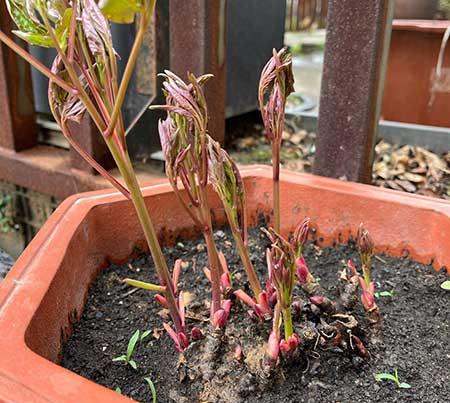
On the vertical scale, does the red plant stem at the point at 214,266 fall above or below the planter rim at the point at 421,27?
below

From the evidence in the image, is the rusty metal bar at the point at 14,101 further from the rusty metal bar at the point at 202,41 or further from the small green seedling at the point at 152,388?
the small green seedling at the point at 152,388

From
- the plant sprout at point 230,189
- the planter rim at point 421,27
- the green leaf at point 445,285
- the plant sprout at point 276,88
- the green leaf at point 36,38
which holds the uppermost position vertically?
the green leaf at point 36,38

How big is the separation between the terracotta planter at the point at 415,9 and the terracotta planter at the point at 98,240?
1829 millimetres

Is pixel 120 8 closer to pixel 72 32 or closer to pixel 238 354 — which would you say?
pixel 72 32

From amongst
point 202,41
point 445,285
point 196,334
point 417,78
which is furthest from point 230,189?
point 417,78

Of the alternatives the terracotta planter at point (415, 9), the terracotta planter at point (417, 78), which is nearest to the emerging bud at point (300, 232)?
the terracotta planter at point (417, 78)

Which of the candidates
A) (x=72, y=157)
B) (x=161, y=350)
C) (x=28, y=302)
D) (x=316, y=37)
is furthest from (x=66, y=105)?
(x=316, y=37)

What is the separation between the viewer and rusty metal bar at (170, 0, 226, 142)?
3.49 ft

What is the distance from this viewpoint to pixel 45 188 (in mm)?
1414

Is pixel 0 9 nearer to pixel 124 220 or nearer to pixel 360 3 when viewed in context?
pixel 124 220

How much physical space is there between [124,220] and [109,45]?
43 cm

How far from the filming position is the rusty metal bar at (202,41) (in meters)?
1.06

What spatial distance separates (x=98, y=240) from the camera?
871mm

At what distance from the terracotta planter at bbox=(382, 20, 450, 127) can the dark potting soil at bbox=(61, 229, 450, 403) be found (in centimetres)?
114
